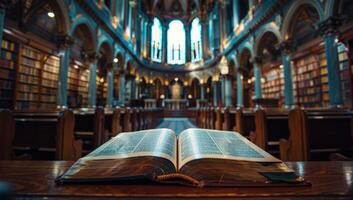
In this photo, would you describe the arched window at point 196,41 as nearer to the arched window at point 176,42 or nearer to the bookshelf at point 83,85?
the arched window at point 176,42

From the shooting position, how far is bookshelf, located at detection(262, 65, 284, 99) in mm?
9844

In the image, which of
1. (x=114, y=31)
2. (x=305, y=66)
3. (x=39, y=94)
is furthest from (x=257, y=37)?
(x=39, y=94)

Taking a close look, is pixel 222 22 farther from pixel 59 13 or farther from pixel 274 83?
pixel 59 13

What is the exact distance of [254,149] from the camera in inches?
28.1

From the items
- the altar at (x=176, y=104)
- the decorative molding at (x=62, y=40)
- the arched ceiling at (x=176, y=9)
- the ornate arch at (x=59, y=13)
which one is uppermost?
the arched ceiling at (x=176, y=9)

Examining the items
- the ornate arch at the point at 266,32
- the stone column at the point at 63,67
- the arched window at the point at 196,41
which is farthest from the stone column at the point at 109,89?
the arched window at the point at 196,41

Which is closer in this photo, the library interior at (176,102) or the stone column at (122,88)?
the library interior at (176,102)

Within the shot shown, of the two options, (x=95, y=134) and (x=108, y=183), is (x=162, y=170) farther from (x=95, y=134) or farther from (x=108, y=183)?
(x=95, y=134)

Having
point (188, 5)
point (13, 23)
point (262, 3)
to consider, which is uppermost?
point (188, 5)

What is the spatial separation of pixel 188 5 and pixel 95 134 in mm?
20818

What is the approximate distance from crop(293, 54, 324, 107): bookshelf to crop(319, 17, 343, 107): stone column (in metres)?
2.26

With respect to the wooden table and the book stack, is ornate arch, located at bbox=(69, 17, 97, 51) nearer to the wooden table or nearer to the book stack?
the wooden table

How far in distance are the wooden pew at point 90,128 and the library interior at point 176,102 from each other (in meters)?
0.02

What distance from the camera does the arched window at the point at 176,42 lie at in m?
20.3
